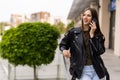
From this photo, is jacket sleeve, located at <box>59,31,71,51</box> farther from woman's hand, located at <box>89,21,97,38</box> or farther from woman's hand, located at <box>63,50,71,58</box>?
woman's hand, located at <box>89,21,97,38</box>

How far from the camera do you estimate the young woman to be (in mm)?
4367

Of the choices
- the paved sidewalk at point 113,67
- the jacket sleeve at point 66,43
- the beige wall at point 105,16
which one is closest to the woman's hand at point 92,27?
the jacket sleeve at point 66,43

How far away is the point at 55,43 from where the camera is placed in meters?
8.80

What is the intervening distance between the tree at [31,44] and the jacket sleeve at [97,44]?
13.6 ft

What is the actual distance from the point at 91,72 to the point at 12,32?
472 cm

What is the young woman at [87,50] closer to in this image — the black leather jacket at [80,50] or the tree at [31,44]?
the black leather jacket at [80,50]

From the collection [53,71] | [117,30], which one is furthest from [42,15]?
[53,71]

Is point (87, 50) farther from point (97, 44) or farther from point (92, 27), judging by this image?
point (92, 27)

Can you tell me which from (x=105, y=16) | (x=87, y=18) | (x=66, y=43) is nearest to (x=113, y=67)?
(x=66, y=43)

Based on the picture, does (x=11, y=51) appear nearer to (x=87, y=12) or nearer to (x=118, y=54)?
(x=87, y=12)

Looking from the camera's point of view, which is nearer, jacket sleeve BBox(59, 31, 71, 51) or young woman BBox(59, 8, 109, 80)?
young woman BBox(59, 8, 109, 80)

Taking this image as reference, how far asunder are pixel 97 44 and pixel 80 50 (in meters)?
0.25

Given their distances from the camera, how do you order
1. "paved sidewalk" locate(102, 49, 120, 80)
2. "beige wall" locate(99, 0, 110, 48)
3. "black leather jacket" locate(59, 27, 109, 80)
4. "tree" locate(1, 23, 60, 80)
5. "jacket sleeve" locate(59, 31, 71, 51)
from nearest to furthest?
"black leather jacket" locate(59, 27, 109, 80) < "jacket sleeve" locate(59, 31, 71, 51) < "tree" locate(1, 23, 60, 80) < "paved sidewalk" locate(102, 49, 120, 80) < "beige wall" locate(99, 0, 110, 48)

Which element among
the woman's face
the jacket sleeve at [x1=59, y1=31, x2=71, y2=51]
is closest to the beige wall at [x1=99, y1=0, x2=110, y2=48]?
the jacket sleeve at [x1=59, y1=31, x2=71, y2=51]
